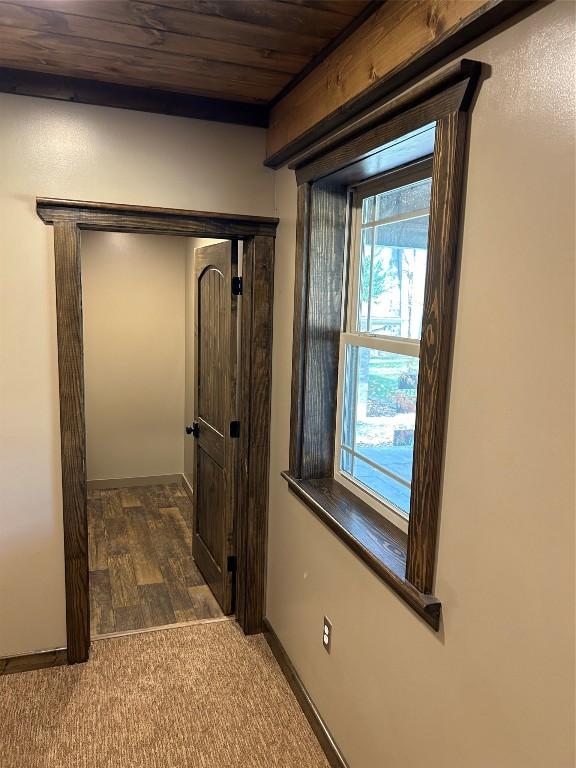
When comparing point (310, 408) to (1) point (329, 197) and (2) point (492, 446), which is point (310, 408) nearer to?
(1) point (329, 197)

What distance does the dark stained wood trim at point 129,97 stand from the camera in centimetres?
215

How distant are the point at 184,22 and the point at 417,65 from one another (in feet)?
2.46

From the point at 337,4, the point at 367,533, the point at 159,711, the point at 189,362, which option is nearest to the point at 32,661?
the point at 159,711

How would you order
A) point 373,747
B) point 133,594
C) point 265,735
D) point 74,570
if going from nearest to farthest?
point 373,747
point 265,735
point 74,570
point 133,594

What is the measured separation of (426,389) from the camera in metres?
1.40

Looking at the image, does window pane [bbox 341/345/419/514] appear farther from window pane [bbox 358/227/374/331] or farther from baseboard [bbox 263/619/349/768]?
baseboard [bbox 263/619/349/768]

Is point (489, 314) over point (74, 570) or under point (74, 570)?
over

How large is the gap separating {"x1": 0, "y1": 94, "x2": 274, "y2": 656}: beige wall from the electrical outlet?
3.93ft

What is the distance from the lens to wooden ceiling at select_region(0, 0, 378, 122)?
5.25 ft

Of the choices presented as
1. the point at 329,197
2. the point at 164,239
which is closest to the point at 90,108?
the point at 329,197

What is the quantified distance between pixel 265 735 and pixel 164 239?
12.2ft

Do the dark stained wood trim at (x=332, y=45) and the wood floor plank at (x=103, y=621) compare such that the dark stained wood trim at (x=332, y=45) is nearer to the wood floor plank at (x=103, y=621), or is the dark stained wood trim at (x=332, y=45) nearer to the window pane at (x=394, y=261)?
the window pane at (x=394, y=261)

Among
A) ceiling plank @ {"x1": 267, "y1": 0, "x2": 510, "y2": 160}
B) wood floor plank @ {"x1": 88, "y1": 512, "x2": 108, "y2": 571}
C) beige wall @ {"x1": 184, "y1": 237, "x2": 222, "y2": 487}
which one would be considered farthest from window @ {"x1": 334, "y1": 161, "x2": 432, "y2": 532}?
beige wall @ {"x1": 184, "y1": 237, "x2": 222, "y2": 487}

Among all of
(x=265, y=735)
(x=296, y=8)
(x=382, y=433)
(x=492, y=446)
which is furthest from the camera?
(x=265, y=735)
